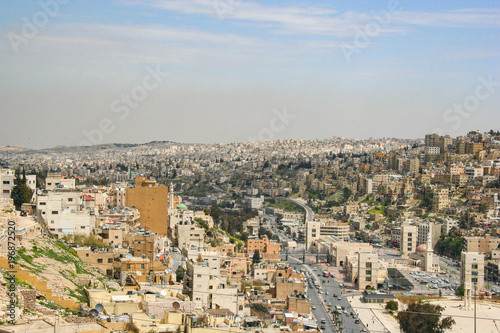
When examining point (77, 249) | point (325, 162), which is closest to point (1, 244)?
point (77, 249)

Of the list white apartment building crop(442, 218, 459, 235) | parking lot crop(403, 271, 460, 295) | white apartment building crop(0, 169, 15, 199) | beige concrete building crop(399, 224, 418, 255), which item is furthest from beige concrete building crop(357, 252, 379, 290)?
white apartment building crop(442, 218, 459, 235)

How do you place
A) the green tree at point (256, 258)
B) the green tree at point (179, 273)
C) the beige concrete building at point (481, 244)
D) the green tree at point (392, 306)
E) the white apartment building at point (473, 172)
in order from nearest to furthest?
the green tree at point (179, 273), the green tree at point (392, 306), the green tree at point (256, 258), the beige concrete building at point (481, 244), the white apartment building at point (473, 172)

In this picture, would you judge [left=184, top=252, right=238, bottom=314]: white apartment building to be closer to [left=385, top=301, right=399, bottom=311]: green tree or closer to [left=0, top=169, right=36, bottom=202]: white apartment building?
[left=0, top=169, right=36, bottom=202]: white apartment building

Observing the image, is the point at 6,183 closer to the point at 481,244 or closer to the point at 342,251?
the point at 342,251

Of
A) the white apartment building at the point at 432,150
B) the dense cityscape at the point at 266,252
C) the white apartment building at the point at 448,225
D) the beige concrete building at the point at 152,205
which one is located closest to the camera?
the dense cityscape at the point at 266,252

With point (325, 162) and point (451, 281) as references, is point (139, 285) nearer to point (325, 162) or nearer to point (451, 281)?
point (451, 281)

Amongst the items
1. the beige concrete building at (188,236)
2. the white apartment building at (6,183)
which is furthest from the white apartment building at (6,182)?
the beige concrete building at (188,236)

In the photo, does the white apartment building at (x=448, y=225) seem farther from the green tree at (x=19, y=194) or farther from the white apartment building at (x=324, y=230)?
the green tree at (x=19, y=194)

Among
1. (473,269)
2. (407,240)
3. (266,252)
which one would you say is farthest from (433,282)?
(407,240)
